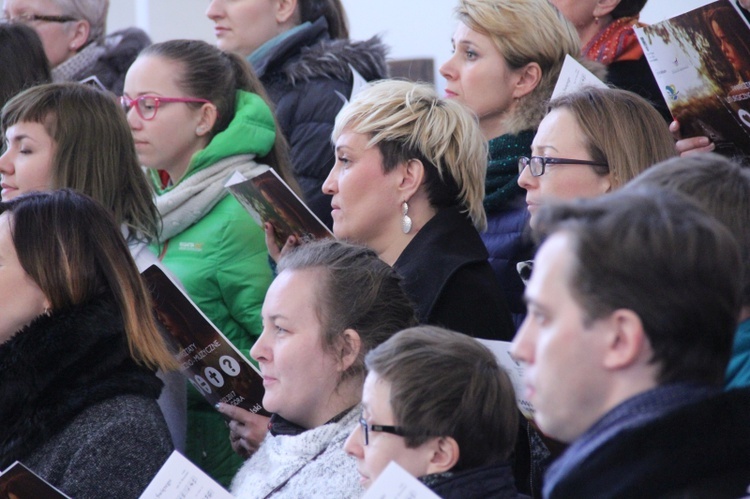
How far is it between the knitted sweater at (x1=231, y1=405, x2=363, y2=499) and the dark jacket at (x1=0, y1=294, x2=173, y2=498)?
10.1 inches

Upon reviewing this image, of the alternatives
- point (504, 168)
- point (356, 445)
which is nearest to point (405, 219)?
point (504, 168)

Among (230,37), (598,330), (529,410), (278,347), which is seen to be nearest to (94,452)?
(278,347)

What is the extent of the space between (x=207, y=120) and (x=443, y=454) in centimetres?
198

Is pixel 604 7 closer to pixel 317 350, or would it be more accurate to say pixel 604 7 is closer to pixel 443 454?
pixel 317 350

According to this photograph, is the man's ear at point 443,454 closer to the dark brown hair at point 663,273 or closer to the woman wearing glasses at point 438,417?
the woman wearing glasses at point 438,417

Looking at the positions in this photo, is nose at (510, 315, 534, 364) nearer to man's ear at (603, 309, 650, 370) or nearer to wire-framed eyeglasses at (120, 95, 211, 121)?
man's ear at (603, 309, 650, 370)

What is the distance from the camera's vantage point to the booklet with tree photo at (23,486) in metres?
2.15

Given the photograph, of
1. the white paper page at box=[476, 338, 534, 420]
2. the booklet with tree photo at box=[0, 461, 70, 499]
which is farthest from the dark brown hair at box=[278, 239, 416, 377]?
the booklet with tree photo at box=[0, 461, 70, 499]

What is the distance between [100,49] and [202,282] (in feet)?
5.59

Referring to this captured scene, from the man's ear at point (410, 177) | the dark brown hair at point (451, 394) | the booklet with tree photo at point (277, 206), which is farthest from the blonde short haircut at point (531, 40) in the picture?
the dark brown hair at point (451, 394)

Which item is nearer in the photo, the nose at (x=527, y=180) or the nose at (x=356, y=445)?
the nose at (x=356, y=445)

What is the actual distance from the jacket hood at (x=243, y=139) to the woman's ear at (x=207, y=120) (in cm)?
10

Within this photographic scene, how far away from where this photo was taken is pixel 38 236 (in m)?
2.66

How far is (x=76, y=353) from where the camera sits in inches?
99.5
